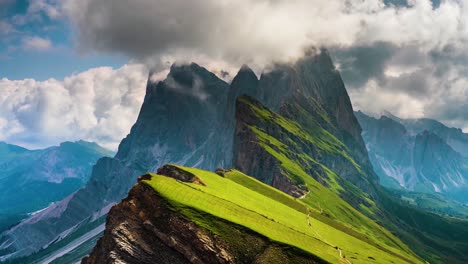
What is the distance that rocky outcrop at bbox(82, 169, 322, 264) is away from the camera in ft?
299

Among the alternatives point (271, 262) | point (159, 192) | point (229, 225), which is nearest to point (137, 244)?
point (159, 192)

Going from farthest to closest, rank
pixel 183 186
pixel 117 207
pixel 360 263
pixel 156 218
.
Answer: pixel 360 263
pixel 183 186
pixel 117 207
pixel 156 218

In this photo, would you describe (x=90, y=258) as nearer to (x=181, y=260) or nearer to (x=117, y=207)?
(x=117, y=207)

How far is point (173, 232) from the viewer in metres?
94.1

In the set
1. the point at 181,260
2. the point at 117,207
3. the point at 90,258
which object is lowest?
the point at 90,258

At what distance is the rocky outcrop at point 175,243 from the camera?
91062 millimetres

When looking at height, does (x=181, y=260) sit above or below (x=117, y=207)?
below

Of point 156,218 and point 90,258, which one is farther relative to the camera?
point 90,258

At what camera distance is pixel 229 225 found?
98312 mm

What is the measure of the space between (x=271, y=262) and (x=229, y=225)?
13646 millimetres

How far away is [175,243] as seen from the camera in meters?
92.5

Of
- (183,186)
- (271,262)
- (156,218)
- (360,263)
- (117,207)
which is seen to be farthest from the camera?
(360,263)

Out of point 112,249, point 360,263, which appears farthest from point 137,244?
point 360,263

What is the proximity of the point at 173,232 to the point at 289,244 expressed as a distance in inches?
1059
